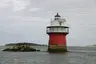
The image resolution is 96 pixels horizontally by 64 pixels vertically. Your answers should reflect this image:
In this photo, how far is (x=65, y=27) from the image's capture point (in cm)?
5341

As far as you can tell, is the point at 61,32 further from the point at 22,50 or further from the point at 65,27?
the point at 22,50

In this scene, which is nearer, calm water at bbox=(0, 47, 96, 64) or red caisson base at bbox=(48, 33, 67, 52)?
calm water at bbox=(0, 47, 96, 64)

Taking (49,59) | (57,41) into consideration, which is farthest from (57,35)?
(49,59)

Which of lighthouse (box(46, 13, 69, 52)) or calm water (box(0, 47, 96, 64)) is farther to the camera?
lighthouse (box(46, 13, 69, 52))

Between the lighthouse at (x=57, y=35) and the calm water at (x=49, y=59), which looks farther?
the lighthouse at (x=57, y=35)

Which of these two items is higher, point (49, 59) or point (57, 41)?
point (57, 41)

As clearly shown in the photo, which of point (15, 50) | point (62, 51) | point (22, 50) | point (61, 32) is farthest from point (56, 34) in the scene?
point (15, 50)

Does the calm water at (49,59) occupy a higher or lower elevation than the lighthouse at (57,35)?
lower

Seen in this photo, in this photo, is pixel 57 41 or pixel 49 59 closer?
pixel 49 59

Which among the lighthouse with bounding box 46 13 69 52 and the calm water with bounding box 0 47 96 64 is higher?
the lighthouse with bounding box 46 13 69 52

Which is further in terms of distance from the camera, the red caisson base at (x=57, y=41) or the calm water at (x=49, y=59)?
the red caisson base at (x=57, y=41)

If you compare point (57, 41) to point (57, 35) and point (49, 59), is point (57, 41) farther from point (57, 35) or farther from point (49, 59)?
point (49, 59)

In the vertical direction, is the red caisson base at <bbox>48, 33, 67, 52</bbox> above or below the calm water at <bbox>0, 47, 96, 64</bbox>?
above

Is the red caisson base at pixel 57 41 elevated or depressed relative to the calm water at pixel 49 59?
elevated
